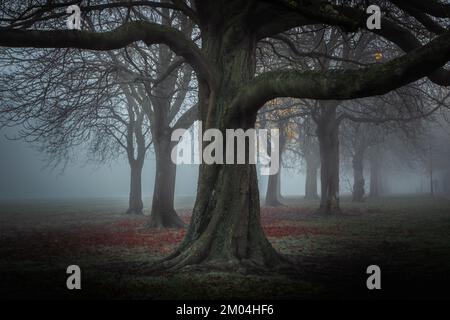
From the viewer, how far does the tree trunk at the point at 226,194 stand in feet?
28.1

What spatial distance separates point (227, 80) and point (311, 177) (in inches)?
1507

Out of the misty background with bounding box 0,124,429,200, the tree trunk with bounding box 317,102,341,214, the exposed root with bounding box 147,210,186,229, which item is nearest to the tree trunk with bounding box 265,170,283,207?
the tree trunk with bounding box 317,102,341,214

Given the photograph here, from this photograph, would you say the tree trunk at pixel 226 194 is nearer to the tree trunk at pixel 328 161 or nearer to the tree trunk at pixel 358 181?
the tree trunk at pixel 328 161

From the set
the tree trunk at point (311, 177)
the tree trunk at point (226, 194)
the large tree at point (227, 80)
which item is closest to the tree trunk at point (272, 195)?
the tree trunk at point (311, 177)

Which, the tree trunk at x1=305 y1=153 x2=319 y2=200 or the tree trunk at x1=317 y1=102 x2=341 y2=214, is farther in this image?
the tree trunk at x1=305 y1=153 x2=319 y2=200

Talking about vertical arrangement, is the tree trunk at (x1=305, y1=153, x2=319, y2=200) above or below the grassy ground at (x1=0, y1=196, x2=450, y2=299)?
above

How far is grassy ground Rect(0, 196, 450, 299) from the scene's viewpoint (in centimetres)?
671

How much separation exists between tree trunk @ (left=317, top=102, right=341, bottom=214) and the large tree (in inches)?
501

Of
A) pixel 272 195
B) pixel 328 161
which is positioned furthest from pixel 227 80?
pixel 272 195

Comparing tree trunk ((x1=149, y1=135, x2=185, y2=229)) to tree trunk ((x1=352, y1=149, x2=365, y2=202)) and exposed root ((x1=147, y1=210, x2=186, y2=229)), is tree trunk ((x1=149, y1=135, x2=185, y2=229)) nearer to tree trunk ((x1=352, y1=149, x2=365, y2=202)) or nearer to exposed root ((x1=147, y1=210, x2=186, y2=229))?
exposed root ((x1=147, y1=210, x2=186, y2=229))

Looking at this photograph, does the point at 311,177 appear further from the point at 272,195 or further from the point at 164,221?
the point at 164,221

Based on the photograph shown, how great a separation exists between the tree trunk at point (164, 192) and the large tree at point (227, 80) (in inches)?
345

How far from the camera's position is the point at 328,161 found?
22719 millimetres

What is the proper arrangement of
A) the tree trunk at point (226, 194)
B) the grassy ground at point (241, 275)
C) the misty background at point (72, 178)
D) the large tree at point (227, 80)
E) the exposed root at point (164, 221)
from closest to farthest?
1. the grassy ground at point (241, 275)
2. the large tree at point (227, 80)
3. the tree trunk at point (226, 194)
4. the exposed root at point (164, 221)
5. the misty background at point (72, 178)
